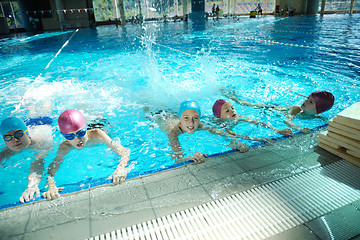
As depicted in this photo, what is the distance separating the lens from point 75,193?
2.40 meters

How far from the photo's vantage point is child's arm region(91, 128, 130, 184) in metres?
2.58

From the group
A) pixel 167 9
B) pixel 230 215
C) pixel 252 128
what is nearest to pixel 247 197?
pixel 230 215

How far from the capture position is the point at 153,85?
23.1 ft

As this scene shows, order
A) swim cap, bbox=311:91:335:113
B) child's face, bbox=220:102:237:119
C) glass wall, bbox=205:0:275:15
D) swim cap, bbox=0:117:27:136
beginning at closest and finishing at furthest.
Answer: swim cap, bbox=0:117:27:136, child's face, bbox=220:102:237:119, swim cap, bbox=311:91:335:113, glass wall, bbox=205:0:275:15

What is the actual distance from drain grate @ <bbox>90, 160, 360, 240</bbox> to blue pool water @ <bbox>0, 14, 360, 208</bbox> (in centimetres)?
87

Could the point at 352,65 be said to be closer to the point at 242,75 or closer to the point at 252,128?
the point at 242,75

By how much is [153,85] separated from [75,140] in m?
4.26

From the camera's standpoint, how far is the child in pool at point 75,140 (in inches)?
100.0

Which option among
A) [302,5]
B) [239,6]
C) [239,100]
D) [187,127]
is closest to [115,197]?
[187,127]

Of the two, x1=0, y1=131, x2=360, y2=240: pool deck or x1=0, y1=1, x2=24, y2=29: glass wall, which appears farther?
x1=0, y1=1, x2=24, y2=29: glass wall

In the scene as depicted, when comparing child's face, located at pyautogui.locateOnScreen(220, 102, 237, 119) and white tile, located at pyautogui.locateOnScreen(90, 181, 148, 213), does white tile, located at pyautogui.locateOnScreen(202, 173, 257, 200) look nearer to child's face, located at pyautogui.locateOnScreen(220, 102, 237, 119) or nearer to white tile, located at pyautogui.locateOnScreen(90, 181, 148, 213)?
white tile, located at pyautogui.locateOnScreen(90, 181, 148, 213)

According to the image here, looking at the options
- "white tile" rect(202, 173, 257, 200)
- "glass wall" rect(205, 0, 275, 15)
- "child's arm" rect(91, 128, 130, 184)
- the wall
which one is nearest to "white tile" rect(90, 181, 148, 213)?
"child's arm" rect(91, 128, 130, 184)

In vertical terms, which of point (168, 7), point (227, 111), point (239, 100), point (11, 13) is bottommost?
point (239, 100)

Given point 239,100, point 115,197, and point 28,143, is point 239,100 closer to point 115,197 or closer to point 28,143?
point 115,197
